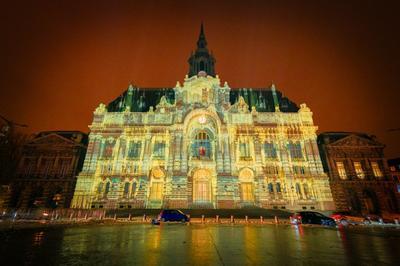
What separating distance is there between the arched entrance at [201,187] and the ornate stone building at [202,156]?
154mm

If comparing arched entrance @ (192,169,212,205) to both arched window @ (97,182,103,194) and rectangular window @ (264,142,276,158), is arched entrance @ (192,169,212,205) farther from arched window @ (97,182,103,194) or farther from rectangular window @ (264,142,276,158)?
arched window @ (97,182,103,194)

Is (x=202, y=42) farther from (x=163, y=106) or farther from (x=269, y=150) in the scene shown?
(x=269, y=150)

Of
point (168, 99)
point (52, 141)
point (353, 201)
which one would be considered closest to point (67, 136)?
point (52, 141)

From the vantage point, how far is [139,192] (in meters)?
32.1

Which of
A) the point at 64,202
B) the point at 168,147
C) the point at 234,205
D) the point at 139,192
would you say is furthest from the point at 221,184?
the point at 64,202

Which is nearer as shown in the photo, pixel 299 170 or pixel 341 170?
pixel 299 170

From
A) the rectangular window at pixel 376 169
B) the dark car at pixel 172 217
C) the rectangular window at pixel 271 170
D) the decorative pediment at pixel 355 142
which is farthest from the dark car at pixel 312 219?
the rectangular window at pixel 376 169

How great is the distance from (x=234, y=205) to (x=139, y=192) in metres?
15.1

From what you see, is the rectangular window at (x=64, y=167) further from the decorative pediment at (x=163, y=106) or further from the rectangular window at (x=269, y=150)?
the rectangular window at (x=269, y=150)

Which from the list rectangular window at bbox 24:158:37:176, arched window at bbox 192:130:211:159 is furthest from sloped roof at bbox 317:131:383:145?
rectangular window at bbox 24:158:37:176

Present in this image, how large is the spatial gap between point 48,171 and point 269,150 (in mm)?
41767

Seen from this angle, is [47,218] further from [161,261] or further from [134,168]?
[161,261]

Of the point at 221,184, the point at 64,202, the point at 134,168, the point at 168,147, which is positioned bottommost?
the point at 64,202

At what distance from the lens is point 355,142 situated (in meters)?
40.5
